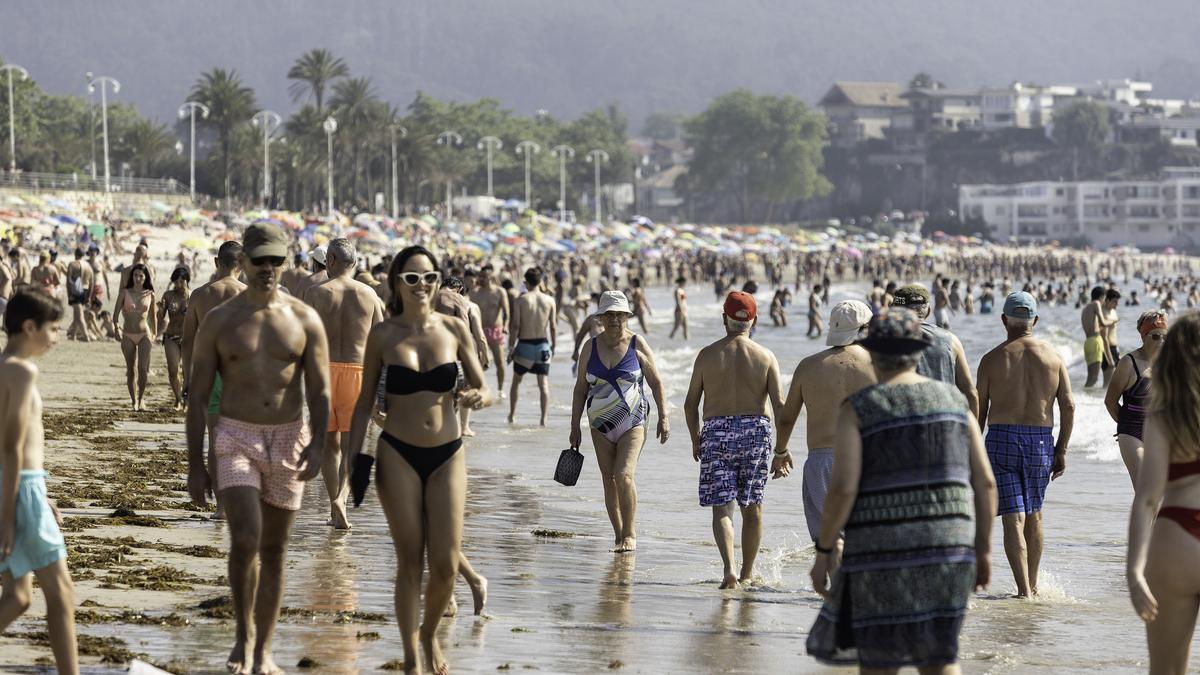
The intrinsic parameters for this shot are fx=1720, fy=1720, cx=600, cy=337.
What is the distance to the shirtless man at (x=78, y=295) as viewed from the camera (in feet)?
78.9

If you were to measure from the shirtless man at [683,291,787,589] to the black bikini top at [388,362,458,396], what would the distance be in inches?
95.5

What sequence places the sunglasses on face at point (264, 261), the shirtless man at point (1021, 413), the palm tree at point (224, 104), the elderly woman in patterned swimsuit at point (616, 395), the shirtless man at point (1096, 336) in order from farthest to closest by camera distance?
the palm tree at point (224, 104), the shirtless man at point (1096, 336), the elderly woman in patterned swimsuit at point (616, 395), the shirtless man at point (1021, 413), the sunglasses on face at point (264, 261)

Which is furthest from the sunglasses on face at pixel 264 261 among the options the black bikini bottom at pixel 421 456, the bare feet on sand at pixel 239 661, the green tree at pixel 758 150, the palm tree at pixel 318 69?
the green tree at pixel 758 150

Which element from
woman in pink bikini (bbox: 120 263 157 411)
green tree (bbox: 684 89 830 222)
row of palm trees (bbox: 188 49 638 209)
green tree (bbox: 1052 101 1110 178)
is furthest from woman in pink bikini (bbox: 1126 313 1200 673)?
green tree (bbox: 1052 101 1110 178)

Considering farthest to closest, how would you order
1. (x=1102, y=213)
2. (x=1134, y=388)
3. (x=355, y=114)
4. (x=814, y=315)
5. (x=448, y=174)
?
(x=1102, y=213)
(x=448, y=174)
(x=355, y=114)
(x=814, y=315)
(x=1134, y=388)

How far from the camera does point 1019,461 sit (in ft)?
24.8

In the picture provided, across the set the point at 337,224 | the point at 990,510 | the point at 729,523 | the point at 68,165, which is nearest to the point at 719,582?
the point at 729,523

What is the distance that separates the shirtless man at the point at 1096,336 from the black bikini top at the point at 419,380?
14.7m

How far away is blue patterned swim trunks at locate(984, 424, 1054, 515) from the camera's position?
7535 millimetres

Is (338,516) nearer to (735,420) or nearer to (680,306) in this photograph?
(735,420)

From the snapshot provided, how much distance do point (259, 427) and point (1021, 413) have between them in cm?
360

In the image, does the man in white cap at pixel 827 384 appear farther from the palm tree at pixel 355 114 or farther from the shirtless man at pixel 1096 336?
the palm tree at pixel 355 114

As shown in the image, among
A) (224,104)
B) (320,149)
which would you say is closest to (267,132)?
(224,104)

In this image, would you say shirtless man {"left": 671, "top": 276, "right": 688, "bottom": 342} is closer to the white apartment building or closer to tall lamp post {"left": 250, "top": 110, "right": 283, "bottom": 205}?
tall lamp post {"left": 250, "top": 110, "right": 283, "bottom": 205}
